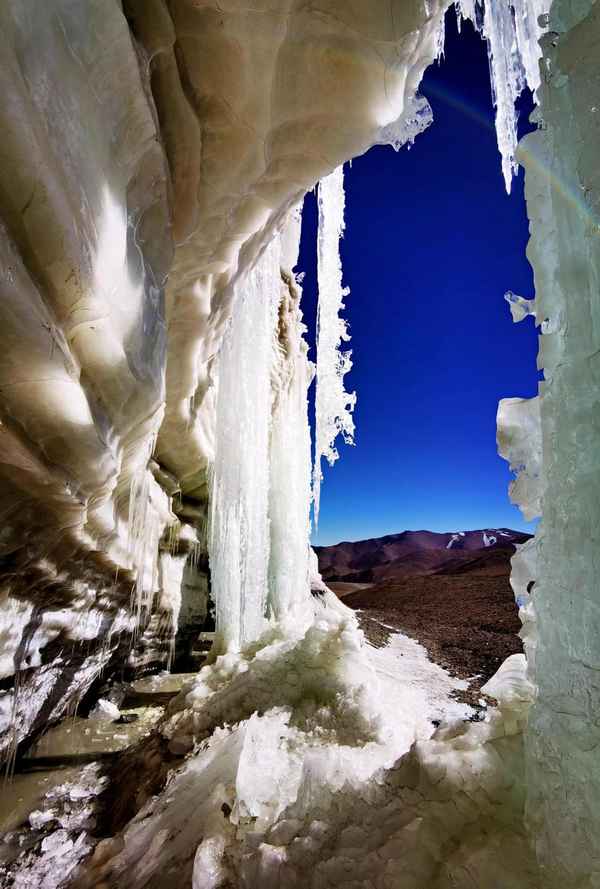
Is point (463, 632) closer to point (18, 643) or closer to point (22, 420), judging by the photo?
point (18, 643)

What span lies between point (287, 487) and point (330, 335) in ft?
8.89

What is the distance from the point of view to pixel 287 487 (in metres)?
7.34

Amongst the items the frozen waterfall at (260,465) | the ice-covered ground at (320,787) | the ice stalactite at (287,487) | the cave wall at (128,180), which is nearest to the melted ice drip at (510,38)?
the cave wall at (128,180)

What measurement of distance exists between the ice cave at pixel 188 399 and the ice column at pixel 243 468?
4.33ft

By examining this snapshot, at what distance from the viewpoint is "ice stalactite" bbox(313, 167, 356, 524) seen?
459cm

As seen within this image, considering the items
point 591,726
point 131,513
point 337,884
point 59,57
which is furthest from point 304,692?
point 59,57

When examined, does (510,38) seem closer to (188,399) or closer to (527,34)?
(527,34)

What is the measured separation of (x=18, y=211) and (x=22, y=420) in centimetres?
79

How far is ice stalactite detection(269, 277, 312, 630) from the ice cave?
2978 mm

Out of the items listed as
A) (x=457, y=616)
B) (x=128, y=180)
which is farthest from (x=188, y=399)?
(x=457, y=616)

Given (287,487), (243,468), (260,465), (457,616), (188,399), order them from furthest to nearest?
(457,616) < (287,487) < (260,465) < (243,468) < (188,399)

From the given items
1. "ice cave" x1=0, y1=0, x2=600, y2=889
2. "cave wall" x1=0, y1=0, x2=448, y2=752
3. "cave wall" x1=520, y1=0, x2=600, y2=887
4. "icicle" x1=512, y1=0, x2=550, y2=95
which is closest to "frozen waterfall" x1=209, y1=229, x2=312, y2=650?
"ice cave" x1=0, y1=0, x2=600, y2=889

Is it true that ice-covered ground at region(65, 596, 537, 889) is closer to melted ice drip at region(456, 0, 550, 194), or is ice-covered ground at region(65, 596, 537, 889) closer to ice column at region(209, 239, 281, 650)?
ice column at region(209, 239, 281, 650)

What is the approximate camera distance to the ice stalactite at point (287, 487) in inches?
286
